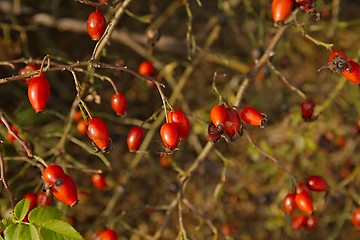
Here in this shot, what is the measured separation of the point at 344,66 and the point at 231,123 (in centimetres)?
54

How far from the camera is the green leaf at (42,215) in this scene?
6.39 feet

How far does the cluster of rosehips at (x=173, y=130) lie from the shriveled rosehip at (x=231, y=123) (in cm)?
16

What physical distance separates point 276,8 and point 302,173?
84.4 inches

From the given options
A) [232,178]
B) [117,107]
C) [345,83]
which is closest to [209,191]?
[232,178]

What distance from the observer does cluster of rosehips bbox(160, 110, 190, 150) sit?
2.02 metres

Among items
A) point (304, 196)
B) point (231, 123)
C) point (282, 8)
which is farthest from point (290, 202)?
point (282, 8)

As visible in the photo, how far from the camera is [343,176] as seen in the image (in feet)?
12.5

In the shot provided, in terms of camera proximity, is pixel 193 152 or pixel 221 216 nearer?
pixel 221 216

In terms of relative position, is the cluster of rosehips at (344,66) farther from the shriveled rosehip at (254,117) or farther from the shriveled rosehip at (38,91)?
the shriveled rosehip at (38,91)

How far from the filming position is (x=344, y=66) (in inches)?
84.7

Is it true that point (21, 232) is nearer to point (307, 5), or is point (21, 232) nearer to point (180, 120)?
point (180, 120)

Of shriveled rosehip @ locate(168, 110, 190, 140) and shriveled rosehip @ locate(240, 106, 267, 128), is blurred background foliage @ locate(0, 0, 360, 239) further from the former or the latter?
shriveled rosehip @ locate(168, 110, 190, 140)

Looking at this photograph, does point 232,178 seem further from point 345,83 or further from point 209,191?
point 345,83

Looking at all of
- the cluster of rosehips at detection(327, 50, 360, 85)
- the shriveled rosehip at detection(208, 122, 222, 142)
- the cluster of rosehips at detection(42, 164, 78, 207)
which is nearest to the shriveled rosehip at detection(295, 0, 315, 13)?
the cluster of rosehips at detection(327, 50, 360, 85)
